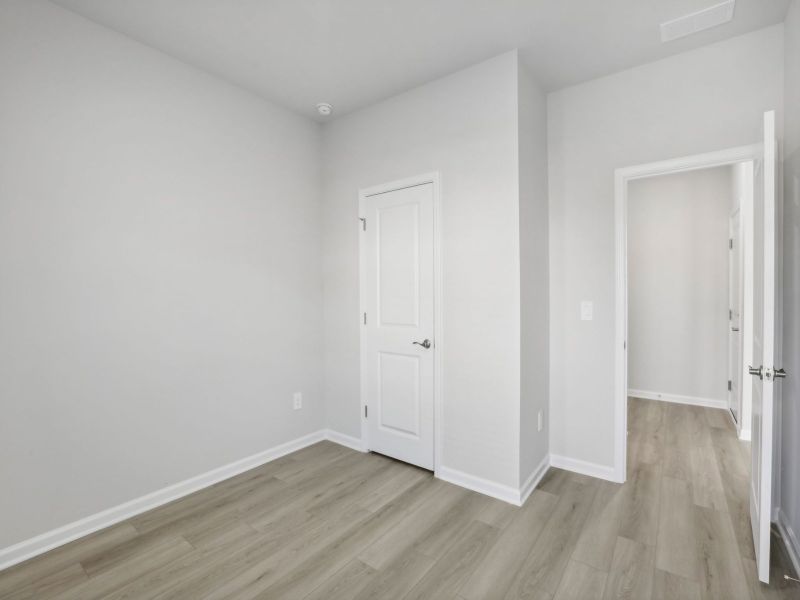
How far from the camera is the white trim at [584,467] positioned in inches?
109

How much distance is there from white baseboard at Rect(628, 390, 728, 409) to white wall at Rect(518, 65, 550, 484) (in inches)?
99.2

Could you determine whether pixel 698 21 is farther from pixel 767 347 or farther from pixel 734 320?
pixel 734 320

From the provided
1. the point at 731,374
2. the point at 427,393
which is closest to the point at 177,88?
the point at 427,393

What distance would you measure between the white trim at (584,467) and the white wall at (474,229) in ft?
2.20

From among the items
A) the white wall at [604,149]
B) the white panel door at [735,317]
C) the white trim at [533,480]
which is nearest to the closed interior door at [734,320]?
the white panel door at [735,317]

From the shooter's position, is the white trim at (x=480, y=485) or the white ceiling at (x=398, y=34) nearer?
the white ceiling at (x=398, y=34)

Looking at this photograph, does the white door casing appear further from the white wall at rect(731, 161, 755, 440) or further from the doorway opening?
the white wall at rect(731, 161, 755, 440)

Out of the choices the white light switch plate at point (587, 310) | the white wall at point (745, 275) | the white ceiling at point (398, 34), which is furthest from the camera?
the white wall at point (745, 275)

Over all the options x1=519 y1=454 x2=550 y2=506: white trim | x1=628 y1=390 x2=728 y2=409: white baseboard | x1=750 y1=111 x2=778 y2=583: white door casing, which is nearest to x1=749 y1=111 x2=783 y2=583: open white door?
x1=750 y1=111 x2=778 y2=583: white door casing

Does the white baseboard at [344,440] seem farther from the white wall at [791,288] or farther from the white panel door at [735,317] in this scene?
the white panel door at [735,317]

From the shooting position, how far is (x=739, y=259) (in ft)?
12.1

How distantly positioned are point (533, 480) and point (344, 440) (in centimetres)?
156

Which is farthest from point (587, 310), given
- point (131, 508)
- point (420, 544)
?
point (131, 508)

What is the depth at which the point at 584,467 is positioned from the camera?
9.42 feet
